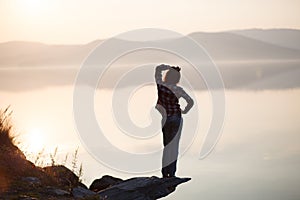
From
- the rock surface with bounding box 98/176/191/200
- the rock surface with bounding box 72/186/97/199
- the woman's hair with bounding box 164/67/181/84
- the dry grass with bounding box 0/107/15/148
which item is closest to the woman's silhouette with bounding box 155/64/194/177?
the woman's hair with bounding box 164/67/181/84

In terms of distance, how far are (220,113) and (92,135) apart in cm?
409

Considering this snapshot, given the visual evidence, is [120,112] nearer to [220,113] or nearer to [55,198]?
[220,113]

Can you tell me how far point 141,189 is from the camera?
14805 millimetres

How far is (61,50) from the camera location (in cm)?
13188

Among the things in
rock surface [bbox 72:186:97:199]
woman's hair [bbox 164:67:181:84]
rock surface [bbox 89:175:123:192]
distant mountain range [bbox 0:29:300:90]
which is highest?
distant mountain range [bbox 0:29:300:90]

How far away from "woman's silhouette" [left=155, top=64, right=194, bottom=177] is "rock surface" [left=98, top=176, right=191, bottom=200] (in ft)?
2.22

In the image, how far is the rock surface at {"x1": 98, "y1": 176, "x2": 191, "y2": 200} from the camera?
14.6 metres

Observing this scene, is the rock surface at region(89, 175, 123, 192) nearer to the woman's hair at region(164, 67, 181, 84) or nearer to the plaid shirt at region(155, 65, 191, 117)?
the plaid shirt at region(155, 65, 191, 117)

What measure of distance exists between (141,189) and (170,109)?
4.91 feet

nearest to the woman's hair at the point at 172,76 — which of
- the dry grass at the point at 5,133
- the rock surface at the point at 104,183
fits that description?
the rock surface at the point at 104,183

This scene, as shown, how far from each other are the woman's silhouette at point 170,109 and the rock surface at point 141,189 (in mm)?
678

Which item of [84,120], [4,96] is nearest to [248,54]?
[4,96]

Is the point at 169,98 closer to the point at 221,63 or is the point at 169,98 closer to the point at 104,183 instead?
the point at 104,183

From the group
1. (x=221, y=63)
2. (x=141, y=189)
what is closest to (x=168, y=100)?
(x=141, y=189)
